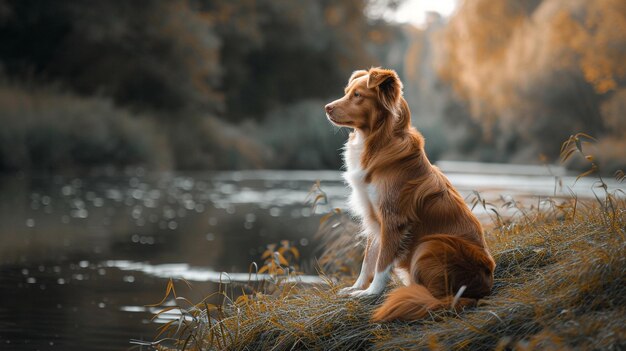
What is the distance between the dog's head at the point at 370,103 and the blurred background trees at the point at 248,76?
1678 centimetres

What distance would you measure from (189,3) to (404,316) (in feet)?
86.7

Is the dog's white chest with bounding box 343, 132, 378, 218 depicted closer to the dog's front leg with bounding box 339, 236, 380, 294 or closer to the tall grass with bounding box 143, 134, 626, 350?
the dog's front leg with bounding box 339, 236, 380, 294

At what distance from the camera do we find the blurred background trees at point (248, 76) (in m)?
23.3

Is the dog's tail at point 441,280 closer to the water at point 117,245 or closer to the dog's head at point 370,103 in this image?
the dog's head at point 370,103

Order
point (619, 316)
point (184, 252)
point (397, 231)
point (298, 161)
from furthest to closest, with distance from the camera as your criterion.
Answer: point (298, 161)
point (184, 252)
point (397, 231)
point (619, 316)

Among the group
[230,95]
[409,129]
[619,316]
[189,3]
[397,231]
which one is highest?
[189,3]

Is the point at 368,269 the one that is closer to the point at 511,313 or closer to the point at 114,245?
the point at 511,313

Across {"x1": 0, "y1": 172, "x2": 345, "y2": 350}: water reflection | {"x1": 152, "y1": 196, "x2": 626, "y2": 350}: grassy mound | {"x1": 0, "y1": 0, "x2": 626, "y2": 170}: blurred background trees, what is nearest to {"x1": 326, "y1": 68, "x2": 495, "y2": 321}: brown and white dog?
{"x1": 152, "y1": 196, "x2": 626, "y2": 350}: grassy mound

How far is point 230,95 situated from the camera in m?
33.7

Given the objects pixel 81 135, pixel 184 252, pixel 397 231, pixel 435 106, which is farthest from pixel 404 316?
pixel 435 106

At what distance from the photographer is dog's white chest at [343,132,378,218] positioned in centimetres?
497

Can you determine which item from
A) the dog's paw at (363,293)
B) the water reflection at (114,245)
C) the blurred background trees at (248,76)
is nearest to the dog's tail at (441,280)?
the dog's paw at (363,293)

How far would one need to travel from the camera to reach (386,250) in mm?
4750

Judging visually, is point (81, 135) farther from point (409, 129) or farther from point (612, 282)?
point (612, 282)
